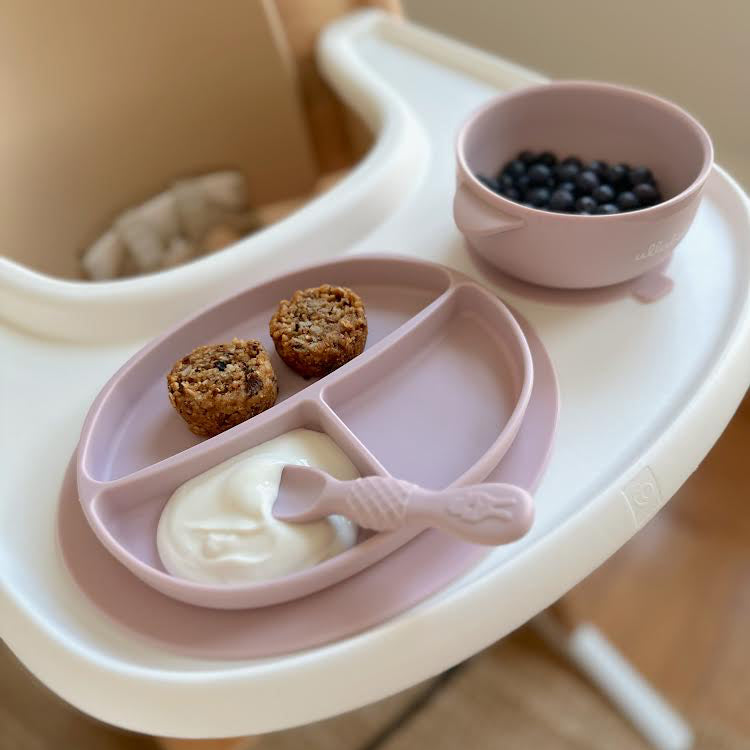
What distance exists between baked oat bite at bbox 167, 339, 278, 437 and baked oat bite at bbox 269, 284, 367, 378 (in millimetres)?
21

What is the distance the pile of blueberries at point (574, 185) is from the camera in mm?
627

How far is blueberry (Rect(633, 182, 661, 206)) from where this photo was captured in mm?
628

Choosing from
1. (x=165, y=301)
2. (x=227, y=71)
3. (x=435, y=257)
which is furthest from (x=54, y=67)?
(x=435, y=257)

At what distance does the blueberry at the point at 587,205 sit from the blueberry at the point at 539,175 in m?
0.05

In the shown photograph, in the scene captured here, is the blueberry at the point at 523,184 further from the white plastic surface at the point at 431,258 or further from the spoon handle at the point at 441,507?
the spoon handle at the point at 441,507

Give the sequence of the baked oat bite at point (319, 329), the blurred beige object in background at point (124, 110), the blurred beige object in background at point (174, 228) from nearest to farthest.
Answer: the baked oat bite at point (319, 329) < the blurred beige object in background at point (124, 110) < the blurred beige object in background at point (174, 228)

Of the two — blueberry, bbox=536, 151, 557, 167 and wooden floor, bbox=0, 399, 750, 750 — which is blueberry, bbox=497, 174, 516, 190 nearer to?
blueberry, bbox=536, 151, 557, 167

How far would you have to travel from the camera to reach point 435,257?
67cm

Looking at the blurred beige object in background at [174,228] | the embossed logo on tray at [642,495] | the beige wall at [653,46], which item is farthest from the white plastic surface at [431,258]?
the beige wall at [653,46]

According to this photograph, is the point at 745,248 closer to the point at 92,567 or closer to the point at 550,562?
the point at 550,562

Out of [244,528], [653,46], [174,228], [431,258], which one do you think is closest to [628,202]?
[431,258]

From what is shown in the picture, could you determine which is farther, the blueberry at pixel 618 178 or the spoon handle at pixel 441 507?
the blueberry at pixel 618 178

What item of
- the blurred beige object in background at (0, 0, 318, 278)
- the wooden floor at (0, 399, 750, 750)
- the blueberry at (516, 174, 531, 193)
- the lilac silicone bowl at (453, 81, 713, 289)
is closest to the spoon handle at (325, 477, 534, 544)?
the lilac silicone bowl at (453, 81, 713, 289)

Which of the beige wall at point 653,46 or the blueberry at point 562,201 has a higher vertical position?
the blueberry at point 562,201
